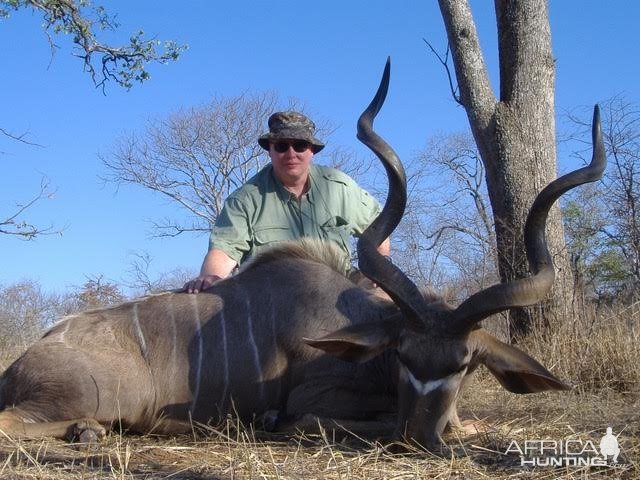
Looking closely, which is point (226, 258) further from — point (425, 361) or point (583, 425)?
point (583, 425)

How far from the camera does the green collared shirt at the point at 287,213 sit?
13.9ft

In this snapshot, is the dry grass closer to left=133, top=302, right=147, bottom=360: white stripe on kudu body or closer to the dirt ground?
the dirt ground

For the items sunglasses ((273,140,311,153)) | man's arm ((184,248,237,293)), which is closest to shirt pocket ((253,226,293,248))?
man's arm ((184,248,237,293))

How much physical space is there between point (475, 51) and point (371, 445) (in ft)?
11.8

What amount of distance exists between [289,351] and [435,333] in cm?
76

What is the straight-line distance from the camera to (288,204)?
14.3ft

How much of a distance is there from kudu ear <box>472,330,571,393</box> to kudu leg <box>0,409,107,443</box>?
4.87 feet

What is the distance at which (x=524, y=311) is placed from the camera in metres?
4.93

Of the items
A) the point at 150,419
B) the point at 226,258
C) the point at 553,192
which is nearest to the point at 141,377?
the point at 150,419

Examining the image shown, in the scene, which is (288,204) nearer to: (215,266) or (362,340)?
(215,266)

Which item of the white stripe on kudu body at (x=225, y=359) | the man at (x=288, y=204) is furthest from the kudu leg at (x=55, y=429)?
the man at (x=288, y=204)

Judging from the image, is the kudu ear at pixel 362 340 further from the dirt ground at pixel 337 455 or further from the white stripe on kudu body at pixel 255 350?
the white stripe on kudu body at pixel 255 350

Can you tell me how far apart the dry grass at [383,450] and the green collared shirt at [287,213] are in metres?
1.13

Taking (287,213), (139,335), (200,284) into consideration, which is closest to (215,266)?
(200,284)
